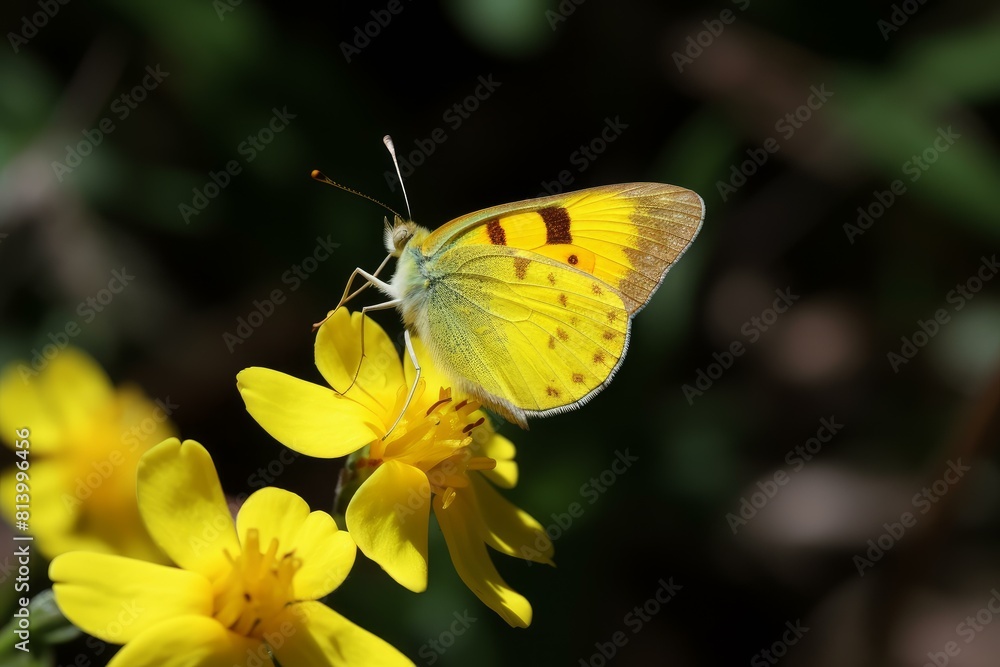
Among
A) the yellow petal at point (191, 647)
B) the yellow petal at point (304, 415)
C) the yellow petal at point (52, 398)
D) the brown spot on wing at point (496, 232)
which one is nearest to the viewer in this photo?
the yellow petal at point (191, 647)

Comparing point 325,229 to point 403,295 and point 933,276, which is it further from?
point 933,276

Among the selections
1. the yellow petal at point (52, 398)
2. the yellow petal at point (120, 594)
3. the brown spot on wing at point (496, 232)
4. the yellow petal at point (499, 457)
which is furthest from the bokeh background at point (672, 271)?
the yellow petal at point (120, 594)

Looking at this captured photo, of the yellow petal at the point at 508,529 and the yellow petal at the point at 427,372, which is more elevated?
the yellow petal at the point at 427,372

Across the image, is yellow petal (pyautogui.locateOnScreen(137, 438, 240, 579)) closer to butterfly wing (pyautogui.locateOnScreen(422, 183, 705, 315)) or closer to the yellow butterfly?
the yellow butterfly

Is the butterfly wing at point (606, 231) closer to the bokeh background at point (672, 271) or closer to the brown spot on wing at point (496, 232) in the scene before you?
the brown spot on wing at point (496, 232)

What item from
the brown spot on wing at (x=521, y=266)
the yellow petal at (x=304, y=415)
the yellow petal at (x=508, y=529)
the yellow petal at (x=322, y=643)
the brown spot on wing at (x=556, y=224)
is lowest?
the yellow petal at (x=508, y=529)

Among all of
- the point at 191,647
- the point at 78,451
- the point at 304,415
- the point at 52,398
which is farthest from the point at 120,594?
the point at 52,398
